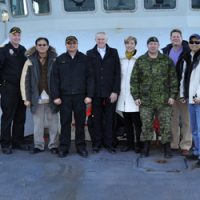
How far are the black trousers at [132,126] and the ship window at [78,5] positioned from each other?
8.85 ft

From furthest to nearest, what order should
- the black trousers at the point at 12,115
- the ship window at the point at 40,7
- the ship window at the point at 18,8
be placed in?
the ship window at the point at 18,8, the ship window at the point at 40,7, the black trousers at the point at 12,115

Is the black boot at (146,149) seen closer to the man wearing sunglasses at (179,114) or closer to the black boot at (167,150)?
the black boot at (167,150)

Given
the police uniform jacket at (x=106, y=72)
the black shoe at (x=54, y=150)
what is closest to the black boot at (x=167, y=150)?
the police uniform jacket at (x=106, y=72)

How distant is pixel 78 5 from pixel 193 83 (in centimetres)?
345

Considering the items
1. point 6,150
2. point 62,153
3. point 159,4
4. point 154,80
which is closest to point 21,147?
point 6,150

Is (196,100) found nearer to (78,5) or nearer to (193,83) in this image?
(193,83)

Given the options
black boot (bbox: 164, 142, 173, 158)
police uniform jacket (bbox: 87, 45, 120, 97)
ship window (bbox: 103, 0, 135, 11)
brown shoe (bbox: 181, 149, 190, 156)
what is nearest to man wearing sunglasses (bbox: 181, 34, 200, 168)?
brown shoe (bbox: 181, 149, 190, 156)

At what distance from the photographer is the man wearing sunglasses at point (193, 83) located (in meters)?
7.24

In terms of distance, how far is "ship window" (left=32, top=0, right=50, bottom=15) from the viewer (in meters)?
9.97

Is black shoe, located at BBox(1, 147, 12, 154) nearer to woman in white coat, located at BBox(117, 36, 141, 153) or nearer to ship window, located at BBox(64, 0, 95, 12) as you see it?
woman in white coat, located at BBox(117, 36, 141, 153)

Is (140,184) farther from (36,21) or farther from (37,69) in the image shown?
(36,21)

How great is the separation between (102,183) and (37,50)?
247 centimetres

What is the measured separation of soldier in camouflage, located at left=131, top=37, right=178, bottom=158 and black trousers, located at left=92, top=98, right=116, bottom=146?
1.81ft

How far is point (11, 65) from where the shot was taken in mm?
8023
